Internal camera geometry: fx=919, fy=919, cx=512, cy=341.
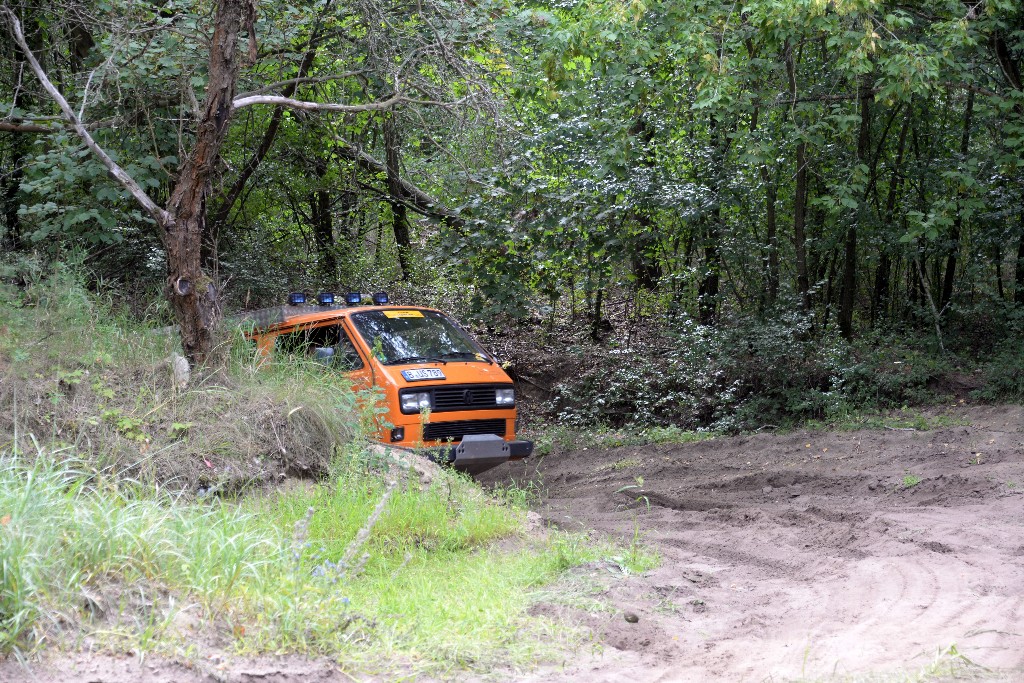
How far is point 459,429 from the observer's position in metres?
9.36

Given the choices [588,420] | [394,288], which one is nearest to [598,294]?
[588,420]

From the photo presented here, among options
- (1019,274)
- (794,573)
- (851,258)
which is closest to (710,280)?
(851,258)

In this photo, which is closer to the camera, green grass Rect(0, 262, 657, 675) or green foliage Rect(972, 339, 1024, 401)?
green grass Rect(0, 262, 657, 675)

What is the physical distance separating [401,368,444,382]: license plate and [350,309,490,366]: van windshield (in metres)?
0.26

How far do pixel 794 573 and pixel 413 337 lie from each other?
201 inches

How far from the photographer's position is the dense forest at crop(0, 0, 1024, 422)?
10320 millimetres

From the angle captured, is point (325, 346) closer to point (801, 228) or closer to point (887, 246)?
point (801, 228)

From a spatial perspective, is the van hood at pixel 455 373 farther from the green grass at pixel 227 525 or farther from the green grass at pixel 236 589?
the green grass at pixel 236 589

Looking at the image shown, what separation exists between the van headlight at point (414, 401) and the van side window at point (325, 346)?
0.72 metres

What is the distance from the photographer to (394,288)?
16812 millimetres

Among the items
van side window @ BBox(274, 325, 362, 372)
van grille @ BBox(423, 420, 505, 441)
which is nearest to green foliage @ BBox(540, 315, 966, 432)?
van grille @ BBox(423, 420, 505, 441)

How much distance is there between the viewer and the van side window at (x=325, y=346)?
912 centimetres

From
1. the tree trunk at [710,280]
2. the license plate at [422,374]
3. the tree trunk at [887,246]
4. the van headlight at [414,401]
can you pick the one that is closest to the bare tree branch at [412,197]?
the tree trunk at [710,280]

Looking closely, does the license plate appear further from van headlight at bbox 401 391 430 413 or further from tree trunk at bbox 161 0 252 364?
Answer: tree trunk at bbox 161 0 252 364
